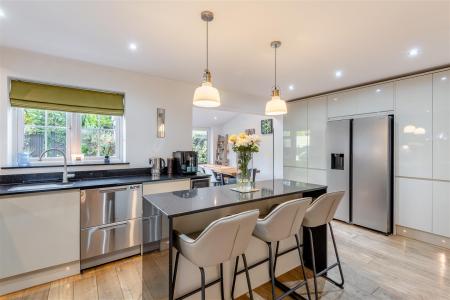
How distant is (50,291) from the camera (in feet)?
6.69

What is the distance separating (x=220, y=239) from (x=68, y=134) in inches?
103

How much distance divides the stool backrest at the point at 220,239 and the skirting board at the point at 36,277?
177 centimetres

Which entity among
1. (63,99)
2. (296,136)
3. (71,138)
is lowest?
(71,138)

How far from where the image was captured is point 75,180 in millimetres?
2633

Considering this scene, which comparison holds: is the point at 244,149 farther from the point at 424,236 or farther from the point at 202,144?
the point at 202,144

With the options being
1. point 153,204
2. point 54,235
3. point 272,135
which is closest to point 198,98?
point 153,204

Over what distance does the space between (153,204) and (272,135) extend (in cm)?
463

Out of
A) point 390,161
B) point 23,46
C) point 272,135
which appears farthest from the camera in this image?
point 272,135

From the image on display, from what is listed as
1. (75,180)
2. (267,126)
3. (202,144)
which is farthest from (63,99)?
(202,144)

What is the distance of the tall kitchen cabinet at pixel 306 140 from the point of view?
14.0ft

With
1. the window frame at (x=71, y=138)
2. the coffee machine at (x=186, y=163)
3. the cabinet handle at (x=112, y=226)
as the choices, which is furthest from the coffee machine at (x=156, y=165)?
the cabinet handle at (x=112, y=226)

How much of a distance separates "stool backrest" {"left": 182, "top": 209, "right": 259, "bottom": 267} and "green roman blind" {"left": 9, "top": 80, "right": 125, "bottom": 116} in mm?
2470

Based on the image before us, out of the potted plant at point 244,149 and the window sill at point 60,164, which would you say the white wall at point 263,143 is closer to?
the potted plant at point 244,149

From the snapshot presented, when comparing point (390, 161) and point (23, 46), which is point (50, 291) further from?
point (390, 161)
